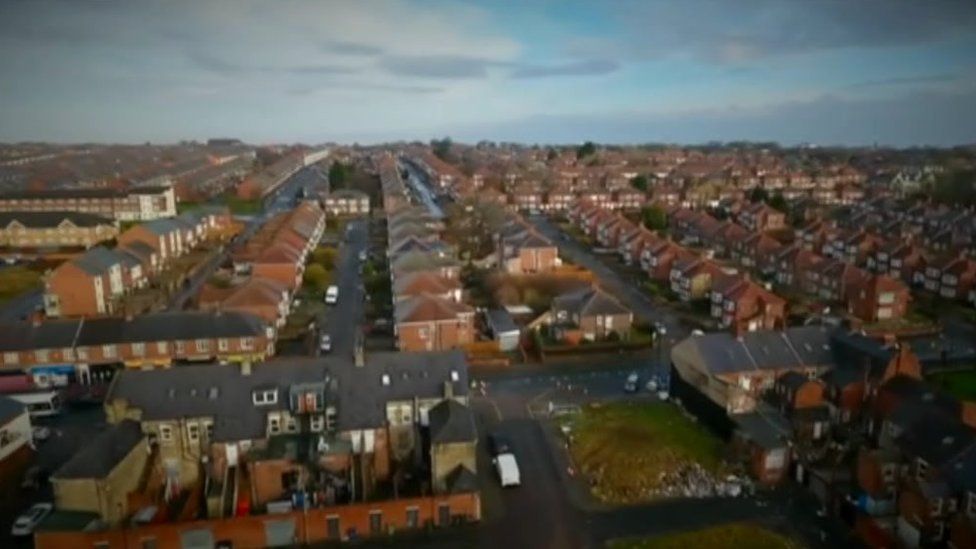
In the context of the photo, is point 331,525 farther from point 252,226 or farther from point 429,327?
point 252,226

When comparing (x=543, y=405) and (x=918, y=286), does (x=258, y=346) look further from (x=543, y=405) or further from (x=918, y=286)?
(x=918, y=286)

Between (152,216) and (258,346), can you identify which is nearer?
(258,346)

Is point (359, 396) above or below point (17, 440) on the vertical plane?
above

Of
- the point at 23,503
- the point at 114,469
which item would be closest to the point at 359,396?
the point at 114,469

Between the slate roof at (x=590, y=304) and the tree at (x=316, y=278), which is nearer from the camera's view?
the slate roof at (x=590, y=304)

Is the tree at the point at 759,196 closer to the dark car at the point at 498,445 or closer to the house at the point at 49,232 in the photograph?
the dark car at the point at 498,445

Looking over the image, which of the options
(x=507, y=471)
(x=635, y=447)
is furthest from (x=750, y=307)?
(x=507, y=471)

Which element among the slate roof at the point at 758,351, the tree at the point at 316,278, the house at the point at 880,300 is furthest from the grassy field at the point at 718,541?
the tree at the point at 316,278

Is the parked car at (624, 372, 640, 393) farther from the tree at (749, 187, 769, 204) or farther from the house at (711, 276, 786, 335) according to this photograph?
the tree at (749, 187, 769, 204)
